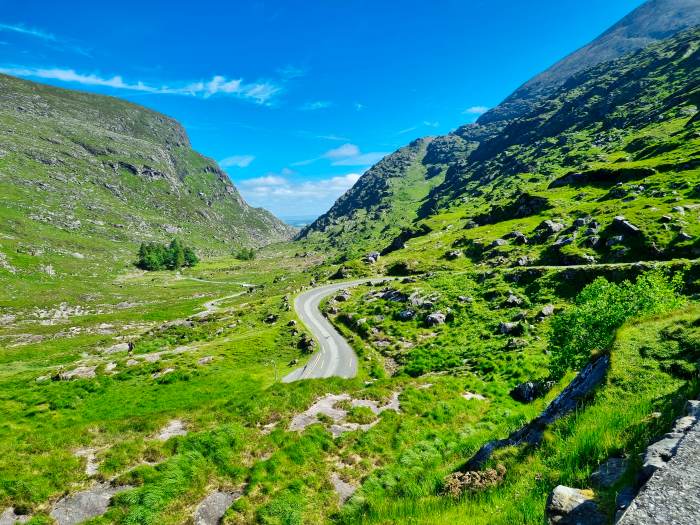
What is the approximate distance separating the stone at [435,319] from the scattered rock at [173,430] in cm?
5530

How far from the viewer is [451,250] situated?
139625 millimetres

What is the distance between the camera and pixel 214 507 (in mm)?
15422

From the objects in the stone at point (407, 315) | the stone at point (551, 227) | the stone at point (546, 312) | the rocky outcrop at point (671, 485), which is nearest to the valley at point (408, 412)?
the rocky outcrop at point (671, 485)

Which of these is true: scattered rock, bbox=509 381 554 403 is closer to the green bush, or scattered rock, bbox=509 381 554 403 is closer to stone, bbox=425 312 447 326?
the green bush

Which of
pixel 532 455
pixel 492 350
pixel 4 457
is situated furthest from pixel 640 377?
pixel 492 350

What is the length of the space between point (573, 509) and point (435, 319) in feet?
217

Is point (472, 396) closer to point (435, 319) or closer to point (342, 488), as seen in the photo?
point (342, 488)

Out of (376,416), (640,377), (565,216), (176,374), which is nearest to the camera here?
(640,377)

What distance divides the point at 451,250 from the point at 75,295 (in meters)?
166

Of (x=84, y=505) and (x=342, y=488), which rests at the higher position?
(x=84, y=505)

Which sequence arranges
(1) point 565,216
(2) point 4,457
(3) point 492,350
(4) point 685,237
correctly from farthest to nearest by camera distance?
(1) point 565,216, (4) point 685,237, (3) point 492,350, (2) point 4,457

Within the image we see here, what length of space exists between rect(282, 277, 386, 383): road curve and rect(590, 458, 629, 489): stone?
4311 centimetres

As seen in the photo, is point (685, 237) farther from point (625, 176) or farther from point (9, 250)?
point (9, 250)

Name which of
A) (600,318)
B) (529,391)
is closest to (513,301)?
(529,391)
